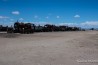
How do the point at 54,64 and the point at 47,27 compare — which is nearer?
the point at 54,64

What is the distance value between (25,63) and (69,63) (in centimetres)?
218

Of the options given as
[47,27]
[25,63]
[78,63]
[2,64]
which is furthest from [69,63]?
[47,27]

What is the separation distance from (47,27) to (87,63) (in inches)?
3427

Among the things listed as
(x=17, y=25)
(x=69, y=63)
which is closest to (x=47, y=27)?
(x=17, y=25)

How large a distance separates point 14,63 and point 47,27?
87.1m

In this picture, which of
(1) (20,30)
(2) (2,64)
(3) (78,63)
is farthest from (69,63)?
(1) (20,30)

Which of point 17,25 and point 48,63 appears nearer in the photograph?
point 48,63

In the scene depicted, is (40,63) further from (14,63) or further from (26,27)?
(26,27)

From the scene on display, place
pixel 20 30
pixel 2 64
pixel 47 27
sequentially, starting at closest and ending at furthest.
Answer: pixel 2 64 < pixel 20 30 < pixel 47 27

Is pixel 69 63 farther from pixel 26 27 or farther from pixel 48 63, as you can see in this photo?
pixel 26 27

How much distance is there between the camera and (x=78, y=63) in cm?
1150

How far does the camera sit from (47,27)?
98375mm

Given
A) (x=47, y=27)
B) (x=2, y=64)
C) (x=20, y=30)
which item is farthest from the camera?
(x=47, y=27)

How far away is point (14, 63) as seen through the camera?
1134 centimetres
